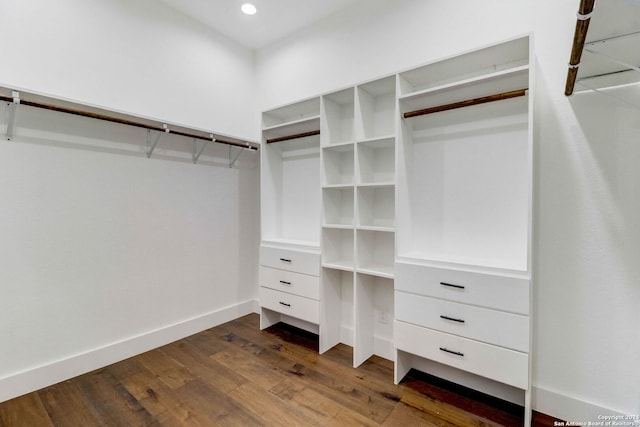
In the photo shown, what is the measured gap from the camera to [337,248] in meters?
2.64

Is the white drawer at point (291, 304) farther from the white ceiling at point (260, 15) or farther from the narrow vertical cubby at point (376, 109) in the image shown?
the white ceiling at point (260, 15)

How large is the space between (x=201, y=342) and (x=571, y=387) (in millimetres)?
2726

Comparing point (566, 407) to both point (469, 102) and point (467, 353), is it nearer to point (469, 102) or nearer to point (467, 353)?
point (467, 353)

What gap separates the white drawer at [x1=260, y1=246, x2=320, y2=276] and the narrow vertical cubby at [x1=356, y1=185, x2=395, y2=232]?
0.52m

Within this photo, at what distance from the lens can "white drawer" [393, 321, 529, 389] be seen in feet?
5.30

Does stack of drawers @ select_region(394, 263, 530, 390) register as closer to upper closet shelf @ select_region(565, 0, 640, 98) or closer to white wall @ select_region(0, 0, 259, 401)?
upper closet shelf @ select_region(565, 0, 640, 98)

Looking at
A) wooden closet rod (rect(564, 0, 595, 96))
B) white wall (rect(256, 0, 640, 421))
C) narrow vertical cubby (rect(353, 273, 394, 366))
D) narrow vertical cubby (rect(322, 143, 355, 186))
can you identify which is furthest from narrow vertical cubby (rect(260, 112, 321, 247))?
wooden closet rod (rect(564, 0, 595, 96))

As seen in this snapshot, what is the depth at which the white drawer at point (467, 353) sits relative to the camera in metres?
1.62

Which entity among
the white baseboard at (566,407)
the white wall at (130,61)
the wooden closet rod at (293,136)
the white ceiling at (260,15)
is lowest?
the white baseboard at (566,407)

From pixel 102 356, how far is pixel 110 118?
181cm

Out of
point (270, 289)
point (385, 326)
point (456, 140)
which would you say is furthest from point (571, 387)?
point (270, 289)

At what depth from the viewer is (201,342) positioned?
2697 mm

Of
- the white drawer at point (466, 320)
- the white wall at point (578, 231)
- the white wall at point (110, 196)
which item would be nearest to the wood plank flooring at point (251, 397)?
the white wall at point (110, 196)

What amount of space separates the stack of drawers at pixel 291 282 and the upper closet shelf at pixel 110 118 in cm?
113
